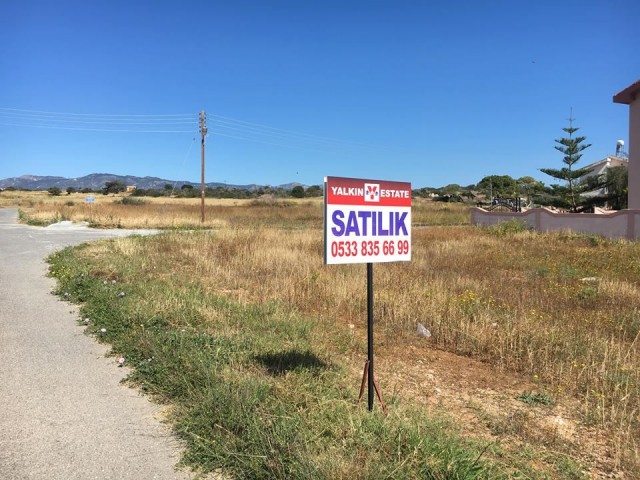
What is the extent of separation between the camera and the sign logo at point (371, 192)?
13.5 ft

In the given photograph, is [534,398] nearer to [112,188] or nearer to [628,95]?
[628,95]

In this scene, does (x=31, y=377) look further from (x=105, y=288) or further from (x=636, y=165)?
(x=636, y=165)

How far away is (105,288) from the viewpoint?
8.82 metres

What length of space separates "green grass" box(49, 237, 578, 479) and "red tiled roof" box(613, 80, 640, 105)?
25.2 metres

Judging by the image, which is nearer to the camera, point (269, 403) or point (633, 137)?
point (269, 403)

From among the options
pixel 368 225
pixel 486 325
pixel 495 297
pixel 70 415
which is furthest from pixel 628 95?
pixel 70 415

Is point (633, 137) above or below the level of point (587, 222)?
above

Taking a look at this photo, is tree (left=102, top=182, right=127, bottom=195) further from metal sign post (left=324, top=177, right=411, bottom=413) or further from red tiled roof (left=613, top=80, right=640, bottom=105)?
metal sign post (left=324, top=177, right=411, bottom=413)

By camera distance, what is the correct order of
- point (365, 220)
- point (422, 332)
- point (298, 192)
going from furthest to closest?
point (298, 192), point (422, 332), point (365, 220)

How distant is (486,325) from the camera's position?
21.9ft

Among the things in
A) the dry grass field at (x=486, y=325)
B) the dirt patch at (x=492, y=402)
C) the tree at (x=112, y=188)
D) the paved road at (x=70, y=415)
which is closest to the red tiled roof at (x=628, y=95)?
the dry grass field at (x=486, y=325)

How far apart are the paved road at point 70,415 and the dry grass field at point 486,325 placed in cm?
175

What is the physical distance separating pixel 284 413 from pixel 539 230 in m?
24.6

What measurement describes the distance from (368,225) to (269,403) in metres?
1.66
